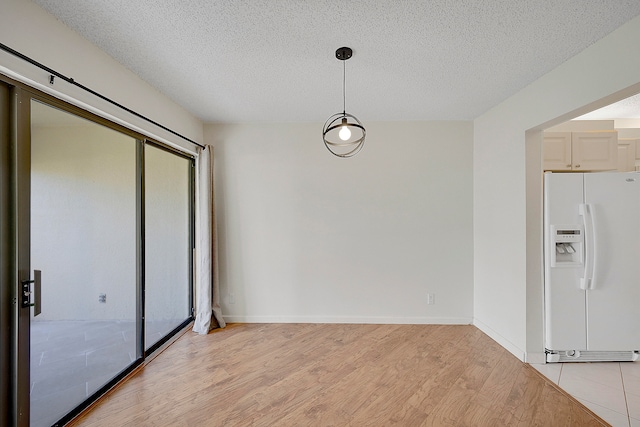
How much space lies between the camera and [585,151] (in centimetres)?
302

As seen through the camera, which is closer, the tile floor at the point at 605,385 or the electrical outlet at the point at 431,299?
the tile floor at the point at 605,385

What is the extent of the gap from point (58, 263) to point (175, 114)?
6.14 feet

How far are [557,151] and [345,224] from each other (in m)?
2.53

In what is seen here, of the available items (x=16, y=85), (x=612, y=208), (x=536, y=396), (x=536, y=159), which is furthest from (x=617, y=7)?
(x=16, y=85)

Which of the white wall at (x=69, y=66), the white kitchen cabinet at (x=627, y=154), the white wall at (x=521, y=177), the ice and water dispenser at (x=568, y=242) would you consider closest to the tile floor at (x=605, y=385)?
the white wall at (x=521, y=177)

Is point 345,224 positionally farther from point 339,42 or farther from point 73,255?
point 73,255

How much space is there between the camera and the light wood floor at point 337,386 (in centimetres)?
196

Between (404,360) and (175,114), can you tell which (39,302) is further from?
(404,360)

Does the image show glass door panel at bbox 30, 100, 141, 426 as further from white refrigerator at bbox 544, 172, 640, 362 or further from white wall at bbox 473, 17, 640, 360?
white refrigerator at bbox 544, 172, 640, 362

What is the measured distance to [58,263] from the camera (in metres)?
1.91

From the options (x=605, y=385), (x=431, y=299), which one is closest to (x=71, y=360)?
(x=431, y=299)

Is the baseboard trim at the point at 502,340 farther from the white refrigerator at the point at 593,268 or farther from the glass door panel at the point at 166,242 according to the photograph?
the glass door panel at the point at 166,242

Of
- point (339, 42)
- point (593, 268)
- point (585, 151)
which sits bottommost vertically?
point (593, 268)

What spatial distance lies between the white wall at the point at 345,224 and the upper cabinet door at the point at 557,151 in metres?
0.79
